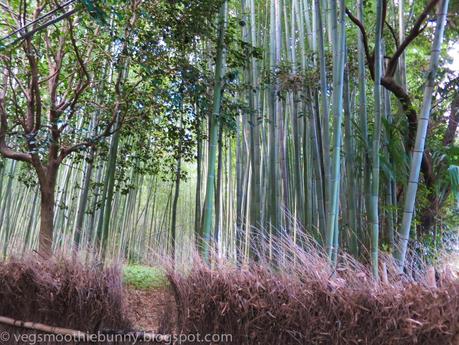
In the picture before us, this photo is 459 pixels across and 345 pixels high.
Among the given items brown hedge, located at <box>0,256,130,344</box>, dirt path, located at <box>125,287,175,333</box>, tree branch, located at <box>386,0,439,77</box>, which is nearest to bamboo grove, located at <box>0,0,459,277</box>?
tree branch, located at <box>386,0,439,77</box>

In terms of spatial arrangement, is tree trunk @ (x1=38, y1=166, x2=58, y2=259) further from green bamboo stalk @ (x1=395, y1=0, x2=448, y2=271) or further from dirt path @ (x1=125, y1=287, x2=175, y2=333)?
green bamboo stalk @ (x1=395, y1=0, x2=448, y2=271)

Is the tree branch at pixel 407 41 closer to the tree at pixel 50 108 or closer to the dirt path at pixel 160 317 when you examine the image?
the tree at pixel 50 108

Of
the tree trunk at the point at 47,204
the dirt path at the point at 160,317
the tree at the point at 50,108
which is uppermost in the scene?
the tree at the point at 50,108

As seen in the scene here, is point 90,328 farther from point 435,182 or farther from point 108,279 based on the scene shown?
point 435,182

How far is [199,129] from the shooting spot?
4371 mm

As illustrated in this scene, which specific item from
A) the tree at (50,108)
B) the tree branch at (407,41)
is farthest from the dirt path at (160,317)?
the tree branch at (407,41)

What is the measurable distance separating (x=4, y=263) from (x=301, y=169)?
2.93 m

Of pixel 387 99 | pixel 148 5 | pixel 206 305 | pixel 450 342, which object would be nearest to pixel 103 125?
pixel 148 5

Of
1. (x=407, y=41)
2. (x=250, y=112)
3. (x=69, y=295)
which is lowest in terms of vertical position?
(x=69, y=295)

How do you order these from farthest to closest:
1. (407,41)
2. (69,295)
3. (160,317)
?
(407,41)
(69,295)
(160,317)

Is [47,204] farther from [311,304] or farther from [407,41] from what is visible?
[407,41]

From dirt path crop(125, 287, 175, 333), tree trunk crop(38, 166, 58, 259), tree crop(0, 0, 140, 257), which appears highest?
tree crop(0, 0, 140, 257)

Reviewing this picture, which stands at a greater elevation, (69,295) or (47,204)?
(47,204)

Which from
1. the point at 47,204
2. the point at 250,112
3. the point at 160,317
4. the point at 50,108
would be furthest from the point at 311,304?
the point at 50,108
